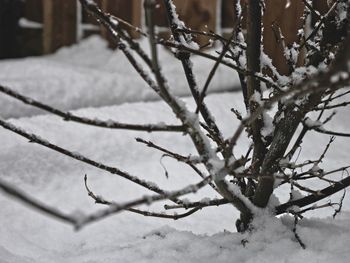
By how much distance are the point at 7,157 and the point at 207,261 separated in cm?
195

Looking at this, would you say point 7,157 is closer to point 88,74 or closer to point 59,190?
point 59,190

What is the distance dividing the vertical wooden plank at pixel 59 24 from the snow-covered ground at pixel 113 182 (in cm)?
25

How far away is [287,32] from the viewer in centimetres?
341

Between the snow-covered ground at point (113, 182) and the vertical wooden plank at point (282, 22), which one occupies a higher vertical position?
the vertical wooden plank at point (282, 22)

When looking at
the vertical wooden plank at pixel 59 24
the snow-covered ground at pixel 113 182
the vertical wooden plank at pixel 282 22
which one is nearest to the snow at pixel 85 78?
the snow-covered ground at pixel 113 182

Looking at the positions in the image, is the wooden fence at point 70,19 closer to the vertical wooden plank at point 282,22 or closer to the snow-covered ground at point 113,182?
the snow-covered ground at point 113,182

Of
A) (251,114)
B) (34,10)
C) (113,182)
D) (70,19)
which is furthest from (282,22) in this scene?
(34,10)

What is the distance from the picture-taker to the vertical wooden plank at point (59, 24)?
5.77m

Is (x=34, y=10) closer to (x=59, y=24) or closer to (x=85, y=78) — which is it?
(x=59, y=24)

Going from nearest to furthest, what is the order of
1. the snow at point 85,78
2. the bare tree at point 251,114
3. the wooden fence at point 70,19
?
the bare tree at point 251,114
the snow at point 85,78
the wooden fence at point 70,19

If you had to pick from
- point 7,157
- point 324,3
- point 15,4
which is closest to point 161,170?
point 7,157

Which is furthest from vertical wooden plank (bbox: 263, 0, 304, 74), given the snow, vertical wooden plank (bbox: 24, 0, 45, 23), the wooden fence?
vertical wooden plank (bbox: 24, 0, 45, 23)

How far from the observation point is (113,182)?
10.6 feet

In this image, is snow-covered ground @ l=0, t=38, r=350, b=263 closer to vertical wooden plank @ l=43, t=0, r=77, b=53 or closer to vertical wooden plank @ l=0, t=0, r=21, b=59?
vertical wooden plank @ l=43, t=0, r=77, b=53
